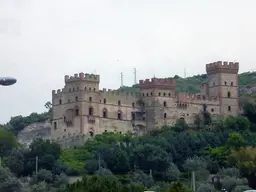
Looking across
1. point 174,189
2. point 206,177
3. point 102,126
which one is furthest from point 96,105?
point 174,189

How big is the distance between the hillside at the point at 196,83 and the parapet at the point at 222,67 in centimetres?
2041

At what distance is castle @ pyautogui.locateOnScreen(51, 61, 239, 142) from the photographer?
330ft

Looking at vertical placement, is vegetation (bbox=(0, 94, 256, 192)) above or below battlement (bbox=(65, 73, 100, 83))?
below

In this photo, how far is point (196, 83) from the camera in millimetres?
151000

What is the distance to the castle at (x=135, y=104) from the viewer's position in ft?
330

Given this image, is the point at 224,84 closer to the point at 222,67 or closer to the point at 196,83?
the point at 222,67

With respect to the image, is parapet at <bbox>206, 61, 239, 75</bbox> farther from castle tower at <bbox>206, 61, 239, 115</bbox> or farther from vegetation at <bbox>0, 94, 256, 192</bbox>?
vegetation at <bbox>0, 94, 256, 192</bbox>

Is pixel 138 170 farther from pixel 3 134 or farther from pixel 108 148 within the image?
pixel 3 134

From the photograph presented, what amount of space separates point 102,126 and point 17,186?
1909 cm

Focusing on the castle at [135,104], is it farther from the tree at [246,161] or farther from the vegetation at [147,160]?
the tree at [246,161]

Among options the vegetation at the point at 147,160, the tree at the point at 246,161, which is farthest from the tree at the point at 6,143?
the tree at the point at 246,161

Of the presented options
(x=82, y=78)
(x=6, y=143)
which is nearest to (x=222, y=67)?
(x=82, y=78)

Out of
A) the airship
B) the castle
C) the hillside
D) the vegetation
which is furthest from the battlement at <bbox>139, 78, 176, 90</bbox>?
the airship

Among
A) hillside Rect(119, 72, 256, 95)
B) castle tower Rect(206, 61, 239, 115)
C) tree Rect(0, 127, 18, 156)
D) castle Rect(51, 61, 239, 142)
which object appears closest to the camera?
tree Rect(0, 127, 18, 156)
